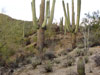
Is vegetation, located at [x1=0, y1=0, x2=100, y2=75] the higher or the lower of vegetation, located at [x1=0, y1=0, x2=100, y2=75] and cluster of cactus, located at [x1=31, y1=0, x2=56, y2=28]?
the lower

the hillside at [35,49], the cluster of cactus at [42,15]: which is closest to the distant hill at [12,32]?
the hillside at [35,49]

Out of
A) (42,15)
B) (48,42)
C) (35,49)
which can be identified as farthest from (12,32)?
(42,15)

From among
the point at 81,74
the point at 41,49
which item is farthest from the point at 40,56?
the point at 81,74

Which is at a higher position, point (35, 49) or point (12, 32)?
point (12, 32)

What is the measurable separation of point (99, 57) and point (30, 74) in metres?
2.92

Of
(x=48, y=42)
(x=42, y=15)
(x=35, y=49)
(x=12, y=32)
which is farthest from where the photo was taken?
(x=12, y=32)

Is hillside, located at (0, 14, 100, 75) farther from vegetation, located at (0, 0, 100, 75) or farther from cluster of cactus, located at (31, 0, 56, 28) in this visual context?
cluster of cactus, located at (31, 0, 56, 28)

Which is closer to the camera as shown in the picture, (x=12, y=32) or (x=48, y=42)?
(x=48, y=42)

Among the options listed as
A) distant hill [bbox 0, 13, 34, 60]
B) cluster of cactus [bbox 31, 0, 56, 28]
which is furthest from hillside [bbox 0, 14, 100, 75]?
cluster of cactus [bbox 31, 0, 56, 28]

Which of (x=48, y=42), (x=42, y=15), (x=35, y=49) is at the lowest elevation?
(x=35, y=49)

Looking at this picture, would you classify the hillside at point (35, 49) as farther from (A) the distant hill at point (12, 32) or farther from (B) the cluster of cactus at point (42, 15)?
(B) the cluster of cactus at point (42, 15)

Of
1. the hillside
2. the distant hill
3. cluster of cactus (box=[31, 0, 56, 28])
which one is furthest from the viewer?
the distant hill

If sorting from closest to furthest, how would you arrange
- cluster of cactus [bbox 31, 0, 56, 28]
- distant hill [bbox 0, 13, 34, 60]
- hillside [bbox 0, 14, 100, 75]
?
hillside [bbox 0, 14, 100, 75] → cluster of cactus [bbox 31, 0, 56, 28] → distant hill [bbox 0, 13, 34, 60]

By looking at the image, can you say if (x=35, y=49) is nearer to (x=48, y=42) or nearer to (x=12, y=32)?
(x=48, y=42)
